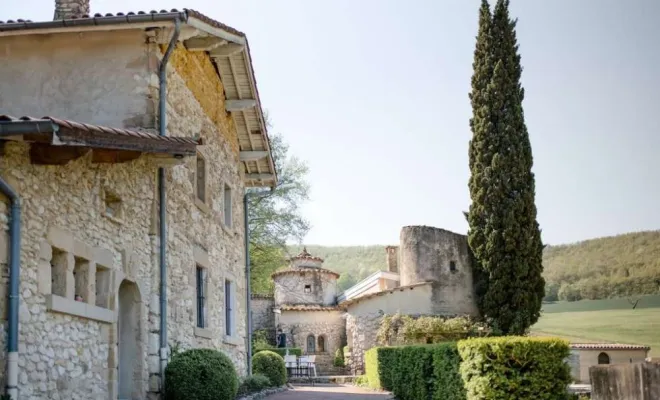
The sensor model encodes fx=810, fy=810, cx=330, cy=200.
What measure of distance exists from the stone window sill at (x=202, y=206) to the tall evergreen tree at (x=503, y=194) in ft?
57.1

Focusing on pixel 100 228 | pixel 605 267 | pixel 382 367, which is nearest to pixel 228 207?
pixel 382 367

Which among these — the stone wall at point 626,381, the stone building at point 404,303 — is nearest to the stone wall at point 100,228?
the stone wall at point 626,381

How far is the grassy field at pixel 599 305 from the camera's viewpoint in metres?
56.7

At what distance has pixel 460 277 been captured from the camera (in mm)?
34594

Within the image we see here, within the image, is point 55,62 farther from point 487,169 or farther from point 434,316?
point 434,316

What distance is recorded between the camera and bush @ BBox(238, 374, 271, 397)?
670 inches

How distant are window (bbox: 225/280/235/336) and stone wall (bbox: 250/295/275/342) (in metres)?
23.5

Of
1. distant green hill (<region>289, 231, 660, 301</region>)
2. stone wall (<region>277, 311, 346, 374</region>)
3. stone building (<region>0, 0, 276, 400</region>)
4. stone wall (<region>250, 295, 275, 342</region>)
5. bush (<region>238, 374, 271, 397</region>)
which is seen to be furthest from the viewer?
distant green hill (<region>289, 231, 660, 301</region>)

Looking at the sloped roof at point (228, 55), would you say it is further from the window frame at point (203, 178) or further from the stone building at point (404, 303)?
the stone building at point (404, 303)

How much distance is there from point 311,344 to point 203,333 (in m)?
24.9

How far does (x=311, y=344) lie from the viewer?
3944 centimetres

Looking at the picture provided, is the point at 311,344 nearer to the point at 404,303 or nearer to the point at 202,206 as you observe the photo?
the point at 404,303

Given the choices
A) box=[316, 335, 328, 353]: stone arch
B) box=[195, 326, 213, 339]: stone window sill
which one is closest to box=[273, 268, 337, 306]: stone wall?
box=[316, 335, 328, 353]: stone arch

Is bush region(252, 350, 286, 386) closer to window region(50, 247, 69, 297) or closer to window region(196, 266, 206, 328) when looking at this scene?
window region(196, 266, 206, 328)
